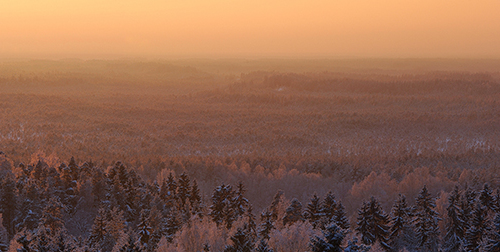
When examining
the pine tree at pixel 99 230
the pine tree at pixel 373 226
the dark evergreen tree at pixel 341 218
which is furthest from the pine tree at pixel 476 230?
the pine tree at pixel 99 230

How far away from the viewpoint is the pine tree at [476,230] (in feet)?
124

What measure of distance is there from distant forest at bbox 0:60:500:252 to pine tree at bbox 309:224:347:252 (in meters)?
0.08

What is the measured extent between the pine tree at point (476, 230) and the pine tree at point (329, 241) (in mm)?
22114

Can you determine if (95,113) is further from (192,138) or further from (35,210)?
(35,210)

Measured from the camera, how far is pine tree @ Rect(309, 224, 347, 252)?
21481 mm

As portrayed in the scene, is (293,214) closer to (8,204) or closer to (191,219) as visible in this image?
(191,219)

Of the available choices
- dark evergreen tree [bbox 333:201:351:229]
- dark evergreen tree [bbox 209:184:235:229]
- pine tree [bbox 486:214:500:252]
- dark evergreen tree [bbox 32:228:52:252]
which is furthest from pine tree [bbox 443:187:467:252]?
dark evergreen tree [bbox 32:228:52:252]

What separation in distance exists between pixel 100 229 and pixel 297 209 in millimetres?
22384

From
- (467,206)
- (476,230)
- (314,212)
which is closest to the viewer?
(476,230)

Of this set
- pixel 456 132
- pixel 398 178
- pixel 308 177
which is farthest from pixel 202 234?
pixel 456 132

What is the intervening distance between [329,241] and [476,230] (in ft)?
82.5

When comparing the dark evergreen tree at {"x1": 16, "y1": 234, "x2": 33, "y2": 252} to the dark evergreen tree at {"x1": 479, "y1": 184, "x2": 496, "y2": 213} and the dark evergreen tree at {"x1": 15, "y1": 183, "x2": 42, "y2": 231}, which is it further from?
the dark evergreen tree at {"x1": 479, "y1": 184, "x2": 496, "y2": 213}

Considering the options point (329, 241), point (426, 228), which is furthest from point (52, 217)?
point (426, 228)

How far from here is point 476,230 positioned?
3838cm
